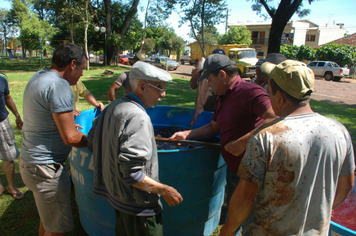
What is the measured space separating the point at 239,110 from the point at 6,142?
2.97 m

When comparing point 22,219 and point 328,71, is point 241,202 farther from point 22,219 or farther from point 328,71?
point 328,71

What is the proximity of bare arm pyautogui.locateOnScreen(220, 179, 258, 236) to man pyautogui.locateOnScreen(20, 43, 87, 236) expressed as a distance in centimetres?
120

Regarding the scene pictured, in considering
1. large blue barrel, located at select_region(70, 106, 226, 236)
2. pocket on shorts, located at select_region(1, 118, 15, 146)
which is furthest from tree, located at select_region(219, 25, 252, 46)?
large blue barrel, located at select_region(70, 106, 226, 236)

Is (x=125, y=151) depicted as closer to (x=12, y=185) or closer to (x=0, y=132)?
(x=0, y=132)

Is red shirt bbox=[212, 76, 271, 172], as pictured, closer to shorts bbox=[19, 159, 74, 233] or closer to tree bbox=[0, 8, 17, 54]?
shorts bbox=[19, 159, 74, 233]

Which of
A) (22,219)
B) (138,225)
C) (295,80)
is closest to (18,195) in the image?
(22,219)

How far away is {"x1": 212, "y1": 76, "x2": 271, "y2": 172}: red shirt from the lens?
2091 millimetres

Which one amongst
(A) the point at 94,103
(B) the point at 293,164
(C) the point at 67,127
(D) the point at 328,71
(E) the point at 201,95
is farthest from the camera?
(D) the point at 328,71

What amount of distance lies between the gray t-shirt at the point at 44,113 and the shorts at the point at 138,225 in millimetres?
765

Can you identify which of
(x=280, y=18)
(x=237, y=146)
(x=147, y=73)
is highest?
(x=280, y=18)

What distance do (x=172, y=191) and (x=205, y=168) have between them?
825mm

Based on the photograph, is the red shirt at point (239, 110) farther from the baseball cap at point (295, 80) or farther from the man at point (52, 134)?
the man at point (52, 134)

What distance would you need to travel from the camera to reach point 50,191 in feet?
6.92

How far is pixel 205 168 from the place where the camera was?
2426 millimetres
